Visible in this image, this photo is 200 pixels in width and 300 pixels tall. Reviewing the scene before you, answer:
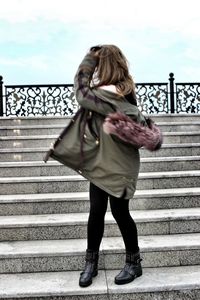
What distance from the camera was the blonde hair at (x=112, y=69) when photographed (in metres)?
3.05

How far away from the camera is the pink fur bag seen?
9.77ft

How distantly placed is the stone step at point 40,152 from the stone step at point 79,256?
9.20 ft

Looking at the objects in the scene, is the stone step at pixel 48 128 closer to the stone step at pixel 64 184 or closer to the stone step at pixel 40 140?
the stone step at pixel 40 140

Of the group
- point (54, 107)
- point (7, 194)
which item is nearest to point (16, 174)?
point (7, 194)

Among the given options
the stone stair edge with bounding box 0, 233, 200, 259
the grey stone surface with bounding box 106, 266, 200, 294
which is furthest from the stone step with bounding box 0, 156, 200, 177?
the grey stone surface with bounding box 106, 266, 200, 294

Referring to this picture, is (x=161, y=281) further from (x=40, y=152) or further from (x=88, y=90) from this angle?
(x=40, y=152)

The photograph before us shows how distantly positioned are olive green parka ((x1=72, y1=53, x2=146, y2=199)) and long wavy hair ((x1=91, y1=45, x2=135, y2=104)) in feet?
0.17

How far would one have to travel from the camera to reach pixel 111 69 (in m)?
3.06

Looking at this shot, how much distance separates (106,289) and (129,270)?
26cm

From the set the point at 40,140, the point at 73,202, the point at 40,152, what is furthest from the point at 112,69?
the point at 40,140

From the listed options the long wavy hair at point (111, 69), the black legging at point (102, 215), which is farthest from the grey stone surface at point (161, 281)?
the long wavy hair at point (111, 69)

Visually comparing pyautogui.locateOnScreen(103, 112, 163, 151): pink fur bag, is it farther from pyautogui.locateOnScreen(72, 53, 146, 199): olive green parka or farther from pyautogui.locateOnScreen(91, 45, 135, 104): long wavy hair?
pyautogui.locateOnScreen(91, 45, 135, 104): long wavy hair

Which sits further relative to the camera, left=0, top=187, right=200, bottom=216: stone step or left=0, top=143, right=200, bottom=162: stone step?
left=0, top=143, right=200, bottom=162: stone step

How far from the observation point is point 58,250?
3.83 metres
